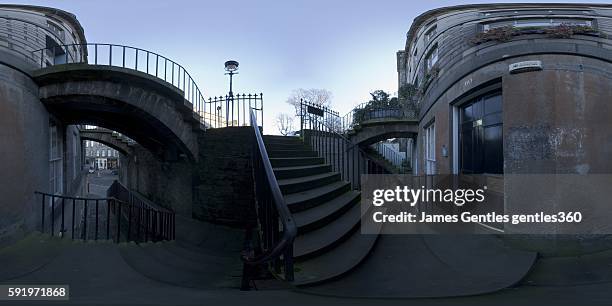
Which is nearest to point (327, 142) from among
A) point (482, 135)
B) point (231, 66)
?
point (482, 135)

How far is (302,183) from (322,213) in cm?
87

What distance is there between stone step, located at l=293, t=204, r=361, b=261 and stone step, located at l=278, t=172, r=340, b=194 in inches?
35.7

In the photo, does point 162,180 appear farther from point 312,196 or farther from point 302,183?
point 312,196

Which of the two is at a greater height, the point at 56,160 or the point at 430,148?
the point at 430,148

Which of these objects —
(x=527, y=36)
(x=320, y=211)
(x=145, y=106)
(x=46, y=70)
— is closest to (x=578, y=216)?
(x=527, y=36)

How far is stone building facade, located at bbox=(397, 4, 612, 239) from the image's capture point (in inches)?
198

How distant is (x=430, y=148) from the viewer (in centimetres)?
986

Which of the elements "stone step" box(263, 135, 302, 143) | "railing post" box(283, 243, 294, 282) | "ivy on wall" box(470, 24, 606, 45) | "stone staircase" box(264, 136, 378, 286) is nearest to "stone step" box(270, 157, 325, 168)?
"stone staircase" box(264, 136, 378, 286)

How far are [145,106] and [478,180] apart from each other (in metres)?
8.75

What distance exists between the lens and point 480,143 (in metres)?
6.24

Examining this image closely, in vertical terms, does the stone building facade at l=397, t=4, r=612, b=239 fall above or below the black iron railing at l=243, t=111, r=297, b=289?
above

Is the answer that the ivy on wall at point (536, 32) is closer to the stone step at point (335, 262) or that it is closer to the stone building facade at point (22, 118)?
the stone step at point (335, 262)

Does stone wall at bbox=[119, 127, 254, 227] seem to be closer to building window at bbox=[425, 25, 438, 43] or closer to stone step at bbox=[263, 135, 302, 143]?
stone step at bbox=[263, 135, 302, 143]

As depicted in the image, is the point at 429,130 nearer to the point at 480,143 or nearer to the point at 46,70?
the point at 480,143
